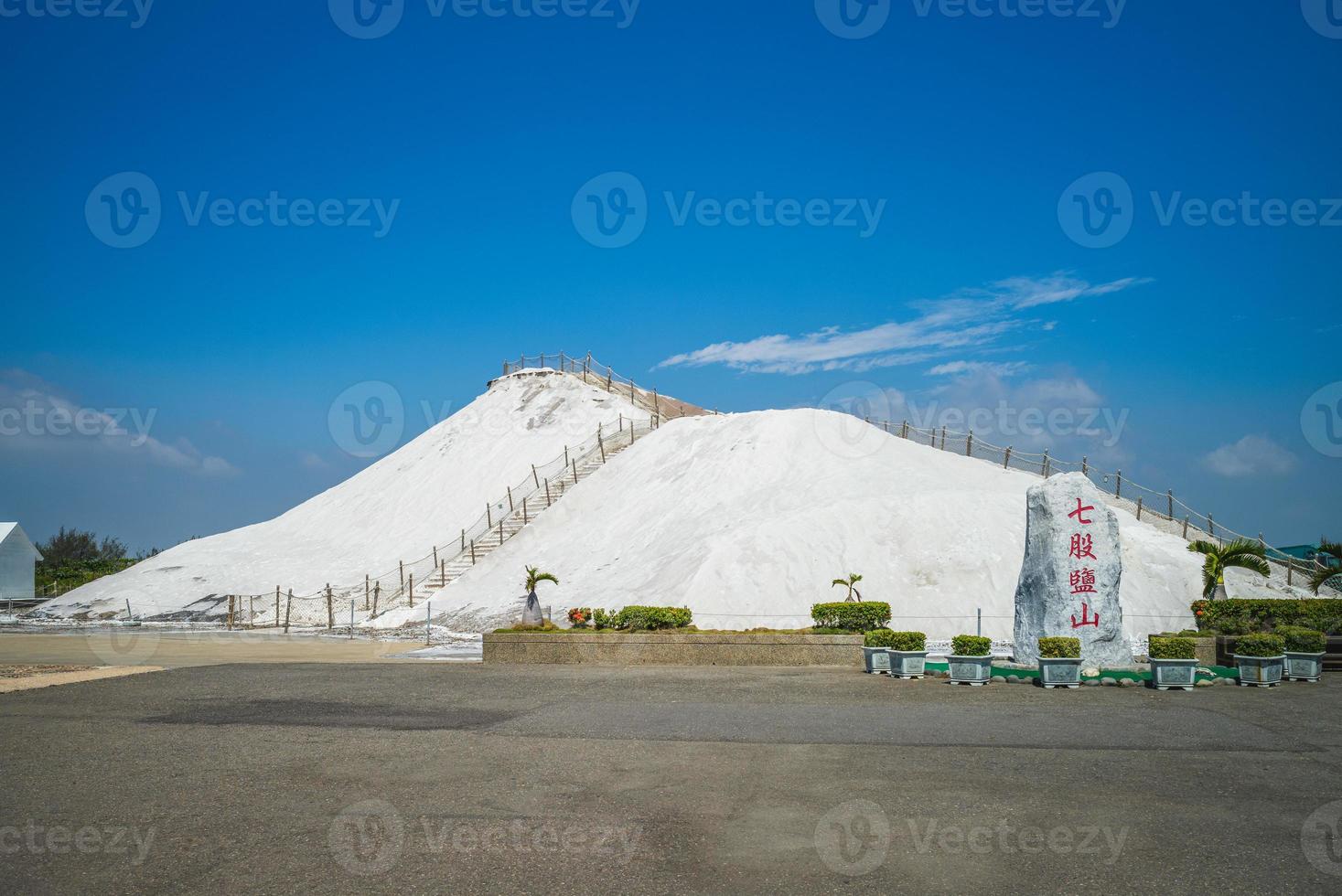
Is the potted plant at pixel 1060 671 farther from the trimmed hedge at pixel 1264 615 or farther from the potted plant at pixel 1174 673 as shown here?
the trimmed hedge at pixel 1264 615

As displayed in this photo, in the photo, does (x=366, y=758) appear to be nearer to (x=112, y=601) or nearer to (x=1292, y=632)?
(x=1292, y=632)

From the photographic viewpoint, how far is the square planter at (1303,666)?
57.5ft

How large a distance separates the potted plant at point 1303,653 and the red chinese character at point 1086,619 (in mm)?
3261

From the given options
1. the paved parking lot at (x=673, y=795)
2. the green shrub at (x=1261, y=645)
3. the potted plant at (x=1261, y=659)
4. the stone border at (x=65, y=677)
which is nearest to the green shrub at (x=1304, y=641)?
the potted plant at (x=1261, y=659)

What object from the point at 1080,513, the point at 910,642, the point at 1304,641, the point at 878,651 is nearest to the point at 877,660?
the point at 878,651

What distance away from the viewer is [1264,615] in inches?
891

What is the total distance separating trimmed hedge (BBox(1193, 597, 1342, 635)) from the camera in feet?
72.5

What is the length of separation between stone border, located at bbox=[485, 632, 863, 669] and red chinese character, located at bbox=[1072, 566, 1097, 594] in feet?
15.0

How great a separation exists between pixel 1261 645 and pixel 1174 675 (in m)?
2.31

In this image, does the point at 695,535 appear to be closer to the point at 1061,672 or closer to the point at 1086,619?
the point at 1086,619

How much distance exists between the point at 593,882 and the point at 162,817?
422 centimetres

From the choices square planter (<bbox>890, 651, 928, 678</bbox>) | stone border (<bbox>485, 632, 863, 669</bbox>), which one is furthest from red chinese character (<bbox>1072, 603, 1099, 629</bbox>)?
stone border (<bbox>485, 632, 863, 669</bbox>)

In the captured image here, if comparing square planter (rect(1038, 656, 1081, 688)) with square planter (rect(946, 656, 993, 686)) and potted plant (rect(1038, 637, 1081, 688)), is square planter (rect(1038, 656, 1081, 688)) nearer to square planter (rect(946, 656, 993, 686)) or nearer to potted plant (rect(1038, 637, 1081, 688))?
potted plant (rect(1038, 637, 1081, 688))

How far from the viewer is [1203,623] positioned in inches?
872
